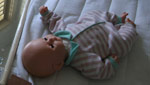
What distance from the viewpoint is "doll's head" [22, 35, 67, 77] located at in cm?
79

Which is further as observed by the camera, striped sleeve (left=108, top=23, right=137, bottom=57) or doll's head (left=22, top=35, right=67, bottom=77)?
striped sleeve (left=108, top=23, right=137, bottom=57)

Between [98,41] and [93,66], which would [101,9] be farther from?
[93,66]

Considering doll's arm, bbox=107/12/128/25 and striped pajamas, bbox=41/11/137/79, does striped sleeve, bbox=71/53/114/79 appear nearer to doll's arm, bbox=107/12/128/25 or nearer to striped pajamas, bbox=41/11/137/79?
striped pajamas, bbox=41/11/137/79

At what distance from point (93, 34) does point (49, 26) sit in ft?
0.79

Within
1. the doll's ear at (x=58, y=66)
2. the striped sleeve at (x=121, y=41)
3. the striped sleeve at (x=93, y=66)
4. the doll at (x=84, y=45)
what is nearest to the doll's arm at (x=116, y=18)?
the doll at (x=84, y=45)

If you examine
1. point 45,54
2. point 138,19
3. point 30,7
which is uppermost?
point 30,7

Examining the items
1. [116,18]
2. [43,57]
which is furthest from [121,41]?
[43,57]

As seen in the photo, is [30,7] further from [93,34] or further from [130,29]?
[130,29]

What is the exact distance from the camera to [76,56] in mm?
894

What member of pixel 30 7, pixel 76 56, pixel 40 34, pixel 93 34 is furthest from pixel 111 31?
pixel 30 7

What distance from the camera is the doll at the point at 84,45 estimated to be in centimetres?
80

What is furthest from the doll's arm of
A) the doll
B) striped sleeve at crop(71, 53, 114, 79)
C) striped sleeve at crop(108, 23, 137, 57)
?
striped sleeve at crop(71, 53, 114, 79)

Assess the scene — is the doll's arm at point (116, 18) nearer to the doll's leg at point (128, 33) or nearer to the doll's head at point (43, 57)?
the doll's leg at point (128, 33)

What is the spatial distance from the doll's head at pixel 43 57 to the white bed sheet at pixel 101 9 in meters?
0.06
